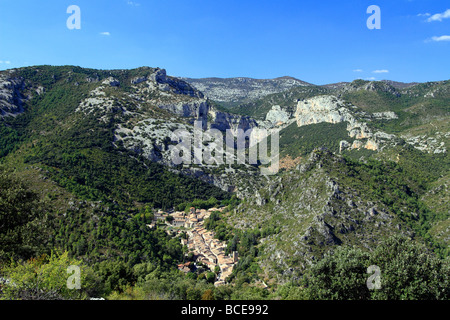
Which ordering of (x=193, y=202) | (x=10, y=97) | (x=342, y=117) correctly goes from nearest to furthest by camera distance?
(x=193, y=202) < (x=10, y=97) < (x=342, y=117)

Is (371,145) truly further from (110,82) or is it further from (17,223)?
(110,82)

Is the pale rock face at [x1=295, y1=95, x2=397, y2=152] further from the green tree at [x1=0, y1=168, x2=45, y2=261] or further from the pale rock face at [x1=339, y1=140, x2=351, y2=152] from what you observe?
the green tree at [x1=0, y1=168, x2=45, y2=261]

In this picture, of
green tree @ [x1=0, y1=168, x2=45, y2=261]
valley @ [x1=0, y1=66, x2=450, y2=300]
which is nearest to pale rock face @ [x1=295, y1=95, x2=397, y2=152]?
valley @ [x1=0, y1=66, x2=450, y2=300]

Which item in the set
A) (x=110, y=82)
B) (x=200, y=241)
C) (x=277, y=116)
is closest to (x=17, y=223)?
(x=200, y=241)

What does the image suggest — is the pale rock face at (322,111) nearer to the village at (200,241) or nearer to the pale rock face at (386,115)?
the pale rock face at (386,115)

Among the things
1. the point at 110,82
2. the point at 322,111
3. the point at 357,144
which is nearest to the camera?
the point at 357,144
